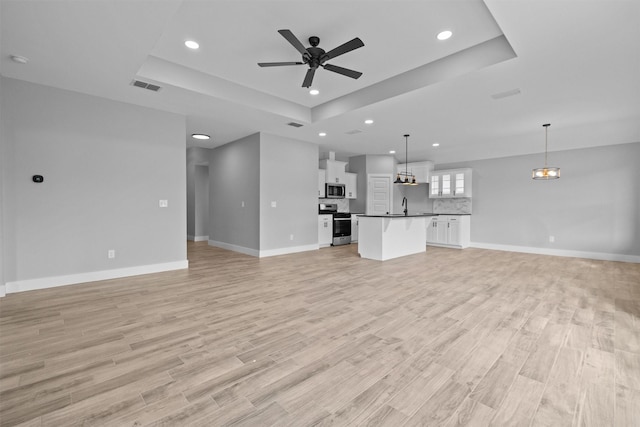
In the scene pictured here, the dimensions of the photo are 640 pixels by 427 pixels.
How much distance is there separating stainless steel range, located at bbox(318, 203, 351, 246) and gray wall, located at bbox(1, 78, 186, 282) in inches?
160

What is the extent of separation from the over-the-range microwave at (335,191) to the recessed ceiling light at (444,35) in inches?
208

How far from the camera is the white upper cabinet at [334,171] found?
26.7ft

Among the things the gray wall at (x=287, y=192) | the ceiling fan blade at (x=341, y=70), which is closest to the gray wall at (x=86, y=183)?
the gray wall at (x=287, y=192)

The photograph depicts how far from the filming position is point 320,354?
2.13m

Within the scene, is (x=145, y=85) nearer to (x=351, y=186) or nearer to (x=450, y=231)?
(x=351, y=186)

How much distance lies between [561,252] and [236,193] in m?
7.97

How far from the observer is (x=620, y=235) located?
6051 mm

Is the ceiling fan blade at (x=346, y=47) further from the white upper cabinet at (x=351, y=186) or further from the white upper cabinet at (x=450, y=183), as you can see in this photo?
the white upper cabinet at (x=450, y=183)

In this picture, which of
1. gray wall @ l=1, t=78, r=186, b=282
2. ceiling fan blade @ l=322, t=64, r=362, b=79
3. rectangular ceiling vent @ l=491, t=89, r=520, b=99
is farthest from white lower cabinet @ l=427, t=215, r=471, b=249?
gray wall @ l=1, t=78, r=186, b=282

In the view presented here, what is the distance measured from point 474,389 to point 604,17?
3228mm

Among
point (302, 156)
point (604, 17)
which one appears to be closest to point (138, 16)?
point (604, 17)

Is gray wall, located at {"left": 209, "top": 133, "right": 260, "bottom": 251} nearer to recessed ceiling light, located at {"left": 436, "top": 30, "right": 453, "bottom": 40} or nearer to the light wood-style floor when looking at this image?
the light wood-style floor

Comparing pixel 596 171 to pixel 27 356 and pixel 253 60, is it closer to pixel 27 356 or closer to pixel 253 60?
pixel 253 60

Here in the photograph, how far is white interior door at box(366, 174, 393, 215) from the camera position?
8.84 meters
